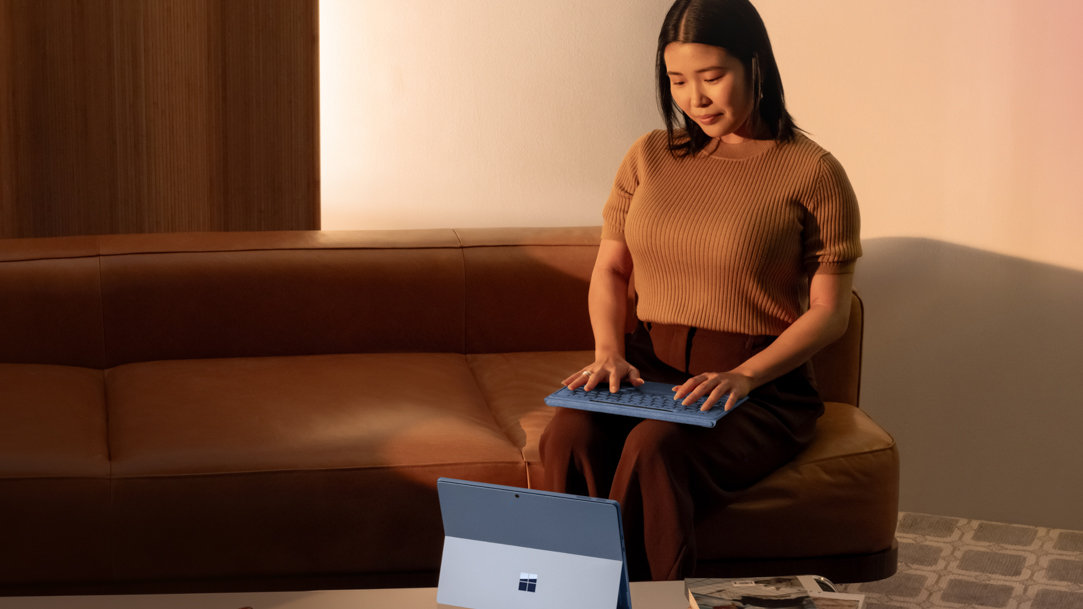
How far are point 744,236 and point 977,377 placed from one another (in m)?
1.03

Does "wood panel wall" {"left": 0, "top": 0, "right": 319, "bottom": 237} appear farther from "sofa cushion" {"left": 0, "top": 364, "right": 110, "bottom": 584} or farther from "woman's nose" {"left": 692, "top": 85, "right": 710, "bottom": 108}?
"woman's nose" {"left": 692, "top": 85, "right": 710, "bottom": 108}

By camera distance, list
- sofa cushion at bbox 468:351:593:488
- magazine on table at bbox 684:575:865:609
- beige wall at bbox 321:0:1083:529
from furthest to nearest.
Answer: beige wall at bbox 321:0:1083:529
sofa cushion at bbox 468:351:593:488
magazine on table at bbox 684:575:865:609

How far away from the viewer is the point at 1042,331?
8.31 feet

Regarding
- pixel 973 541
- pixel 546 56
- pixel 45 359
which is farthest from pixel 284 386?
pixel 973 541

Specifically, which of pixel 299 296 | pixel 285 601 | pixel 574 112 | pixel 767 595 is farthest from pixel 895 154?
pixel 285 601

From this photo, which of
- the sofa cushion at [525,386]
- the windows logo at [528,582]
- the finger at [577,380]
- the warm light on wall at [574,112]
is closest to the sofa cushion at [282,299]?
the sofa cushion at [525,386]

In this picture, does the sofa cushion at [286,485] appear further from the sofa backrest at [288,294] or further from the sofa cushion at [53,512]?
the sofa backrest at [288,294]

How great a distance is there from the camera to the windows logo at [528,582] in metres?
1.26

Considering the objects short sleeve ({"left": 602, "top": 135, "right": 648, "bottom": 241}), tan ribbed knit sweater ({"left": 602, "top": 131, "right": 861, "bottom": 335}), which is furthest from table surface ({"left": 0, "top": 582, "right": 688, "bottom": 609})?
short sleeve ({"left": 602, "top": 135, "right": 648, "bottom": 241})

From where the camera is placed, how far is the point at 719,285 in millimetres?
1881

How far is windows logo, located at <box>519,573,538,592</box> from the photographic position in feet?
4.14

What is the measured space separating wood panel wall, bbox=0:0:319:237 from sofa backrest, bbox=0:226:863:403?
0.34 metres

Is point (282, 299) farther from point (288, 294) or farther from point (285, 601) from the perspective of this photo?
point (285, 601)

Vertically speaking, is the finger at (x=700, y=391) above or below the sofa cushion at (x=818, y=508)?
above
